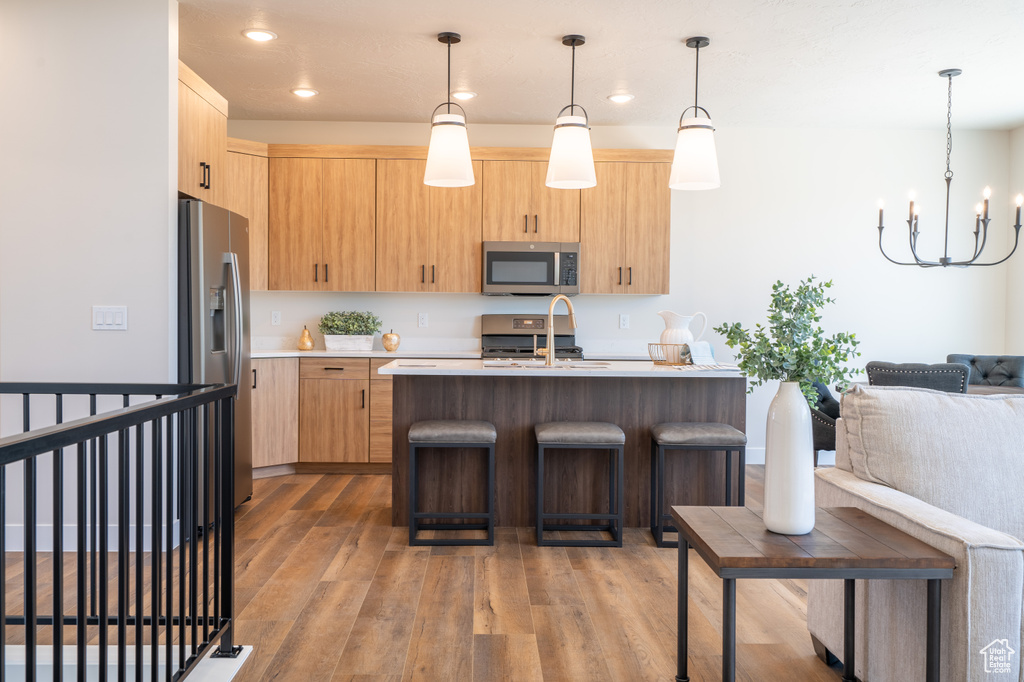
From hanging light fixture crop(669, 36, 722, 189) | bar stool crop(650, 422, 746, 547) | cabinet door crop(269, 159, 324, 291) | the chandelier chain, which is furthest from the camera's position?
cabinet door crop(269, 159, 324, 291)

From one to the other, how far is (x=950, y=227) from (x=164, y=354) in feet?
18.5

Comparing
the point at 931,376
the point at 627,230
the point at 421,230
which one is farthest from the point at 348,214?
the point at 931,376

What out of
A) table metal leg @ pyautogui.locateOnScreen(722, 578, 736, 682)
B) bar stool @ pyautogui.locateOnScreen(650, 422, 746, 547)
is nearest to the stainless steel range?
bar stool @ pyautogui.locateOnScreen(650, 422, 746, 547)

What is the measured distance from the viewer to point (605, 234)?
208 inches

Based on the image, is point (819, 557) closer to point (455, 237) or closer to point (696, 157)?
point (696, 157)

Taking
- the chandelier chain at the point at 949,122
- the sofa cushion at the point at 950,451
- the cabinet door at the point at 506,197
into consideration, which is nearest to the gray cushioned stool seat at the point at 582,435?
the sofa cushion at the point at 950,451

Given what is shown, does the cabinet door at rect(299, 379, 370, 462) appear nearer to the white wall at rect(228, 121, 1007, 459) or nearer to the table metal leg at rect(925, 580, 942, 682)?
the white wall at rect(228, 121, 1007, 459)

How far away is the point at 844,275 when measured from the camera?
5625 mm

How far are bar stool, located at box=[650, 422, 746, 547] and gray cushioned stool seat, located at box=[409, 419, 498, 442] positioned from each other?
0.83 meters

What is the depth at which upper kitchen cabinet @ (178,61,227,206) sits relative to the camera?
349cm

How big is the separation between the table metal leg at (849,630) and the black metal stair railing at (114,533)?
1.80 m

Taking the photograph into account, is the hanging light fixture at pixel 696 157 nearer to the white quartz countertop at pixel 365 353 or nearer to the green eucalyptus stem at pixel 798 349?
the green eucalyptus stem at pixel 798 349

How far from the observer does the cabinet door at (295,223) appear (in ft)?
17.0

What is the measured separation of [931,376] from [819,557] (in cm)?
283
